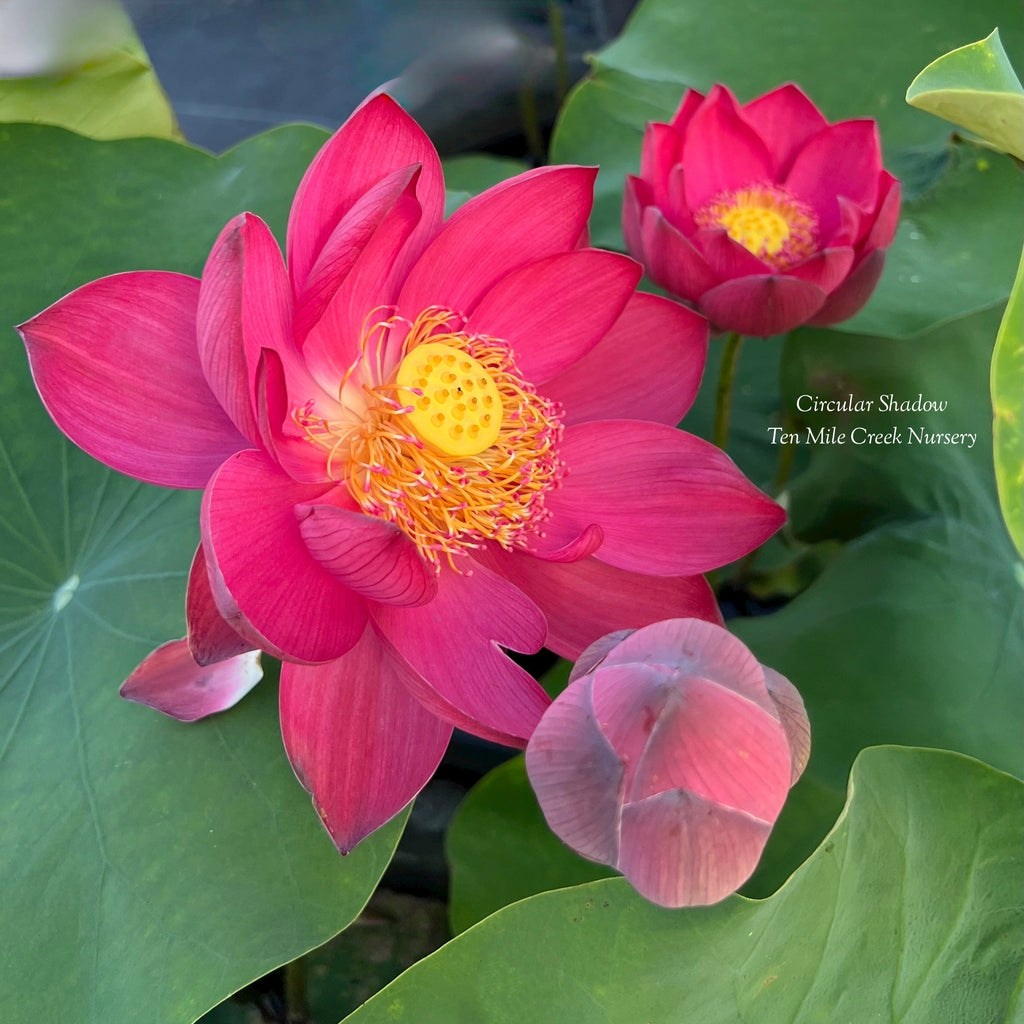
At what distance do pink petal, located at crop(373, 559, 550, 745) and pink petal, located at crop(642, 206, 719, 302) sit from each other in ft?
0.93

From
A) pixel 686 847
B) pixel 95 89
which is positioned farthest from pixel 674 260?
pixel 95 89

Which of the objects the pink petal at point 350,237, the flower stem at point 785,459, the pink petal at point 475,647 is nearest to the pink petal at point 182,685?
the pink petal at point 475,647

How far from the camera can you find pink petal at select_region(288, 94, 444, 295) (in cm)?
53

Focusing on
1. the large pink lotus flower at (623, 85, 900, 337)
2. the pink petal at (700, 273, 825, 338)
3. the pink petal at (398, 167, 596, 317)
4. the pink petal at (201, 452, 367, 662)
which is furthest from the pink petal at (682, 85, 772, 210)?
the pink petal at (201, 452, 367, 662)

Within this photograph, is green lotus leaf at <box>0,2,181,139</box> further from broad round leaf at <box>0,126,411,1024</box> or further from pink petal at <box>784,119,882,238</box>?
pink petal at <box>784,119,882,238</box>

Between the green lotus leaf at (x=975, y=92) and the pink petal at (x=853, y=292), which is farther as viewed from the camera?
the pink petal at (x=853, y=292)

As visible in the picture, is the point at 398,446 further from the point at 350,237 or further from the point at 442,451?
the point at 350,237

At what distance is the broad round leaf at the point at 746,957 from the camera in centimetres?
50

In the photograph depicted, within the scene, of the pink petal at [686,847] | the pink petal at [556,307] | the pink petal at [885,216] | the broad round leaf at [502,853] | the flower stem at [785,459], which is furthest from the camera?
the flower stem at [785,459]

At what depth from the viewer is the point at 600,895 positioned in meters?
0.50

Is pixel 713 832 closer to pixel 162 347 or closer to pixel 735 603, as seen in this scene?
pixel 162 347

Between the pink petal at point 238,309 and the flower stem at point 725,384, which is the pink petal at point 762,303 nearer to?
the flower stem at point 725,384

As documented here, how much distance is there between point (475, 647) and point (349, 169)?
0.29m

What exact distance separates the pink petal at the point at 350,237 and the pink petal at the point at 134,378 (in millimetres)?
78
